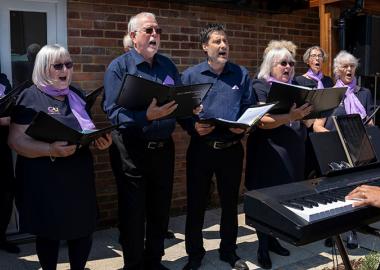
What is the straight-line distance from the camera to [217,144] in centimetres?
376

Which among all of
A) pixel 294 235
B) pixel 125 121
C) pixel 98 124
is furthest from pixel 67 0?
pixel 294 235

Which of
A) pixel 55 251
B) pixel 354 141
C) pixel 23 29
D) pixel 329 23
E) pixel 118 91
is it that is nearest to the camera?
pixel 354 141

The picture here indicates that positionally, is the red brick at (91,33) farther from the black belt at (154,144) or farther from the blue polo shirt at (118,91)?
the black belt at (154,144)

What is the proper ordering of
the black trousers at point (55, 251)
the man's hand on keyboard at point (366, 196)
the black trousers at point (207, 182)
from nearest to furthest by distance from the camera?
the man's hand on keyboard at point (366, 196) < the black trousers at point (55, 251) < the black trousers at point (207, 182)

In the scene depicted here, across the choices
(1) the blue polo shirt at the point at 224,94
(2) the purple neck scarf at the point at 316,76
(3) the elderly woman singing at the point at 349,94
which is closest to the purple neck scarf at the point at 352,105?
(3) the elderly woman singing at the point at 349,94

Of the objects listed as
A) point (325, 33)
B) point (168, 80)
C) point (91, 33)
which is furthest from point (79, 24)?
point (325, 33)

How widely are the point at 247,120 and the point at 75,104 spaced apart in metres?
1.23

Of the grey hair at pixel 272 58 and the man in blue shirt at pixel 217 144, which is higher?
the grey hair at pixel 272 58

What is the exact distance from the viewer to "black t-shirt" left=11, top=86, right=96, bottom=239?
113 inches

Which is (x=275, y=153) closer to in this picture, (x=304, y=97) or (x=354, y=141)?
(x=304, y=97)

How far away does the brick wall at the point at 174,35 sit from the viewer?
4.61 metres

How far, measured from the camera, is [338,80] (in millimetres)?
4832

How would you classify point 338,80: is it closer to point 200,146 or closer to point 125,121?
point 200,146

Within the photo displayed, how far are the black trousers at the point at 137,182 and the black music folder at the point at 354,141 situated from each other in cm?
131
